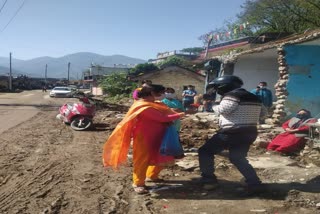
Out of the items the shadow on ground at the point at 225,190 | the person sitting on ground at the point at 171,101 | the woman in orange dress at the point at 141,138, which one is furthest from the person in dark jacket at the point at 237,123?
the person sitting on ground at the point at 171,101

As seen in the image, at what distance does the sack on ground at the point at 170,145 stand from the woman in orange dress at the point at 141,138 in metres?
0.08

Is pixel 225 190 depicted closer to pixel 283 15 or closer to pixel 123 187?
pixel 123 187

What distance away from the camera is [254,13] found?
3550 cm

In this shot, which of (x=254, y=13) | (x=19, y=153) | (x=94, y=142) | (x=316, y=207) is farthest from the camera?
(x=254, y=13)

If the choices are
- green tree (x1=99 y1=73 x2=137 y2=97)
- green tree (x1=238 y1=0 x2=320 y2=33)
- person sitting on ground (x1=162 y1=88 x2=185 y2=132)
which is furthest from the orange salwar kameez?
green tree (x1=99 y1=73 x2=137 y2=97)

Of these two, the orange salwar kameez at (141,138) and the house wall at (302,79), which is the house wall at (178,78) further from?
the orange salwar kameez at (141,138)

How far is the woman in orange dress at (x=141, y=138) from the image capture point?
562 centimetres

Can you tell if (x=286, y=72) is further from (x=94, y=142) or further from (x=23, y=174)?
(x=23, y=174)

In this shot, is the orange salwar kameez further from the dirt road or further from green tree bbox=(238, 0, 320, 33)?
green tree bbox=(238, 0, 320, 33)

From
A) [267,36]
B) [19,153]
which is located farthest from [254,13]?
[19,153]

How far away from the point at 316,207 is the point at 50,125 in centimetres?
1019

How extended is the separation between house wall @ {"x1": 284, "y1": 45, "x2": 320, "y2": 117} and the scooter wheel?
638 cm

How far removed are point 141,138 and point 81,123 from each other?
23.8 feet

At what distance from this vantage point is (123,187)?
5883 mm
